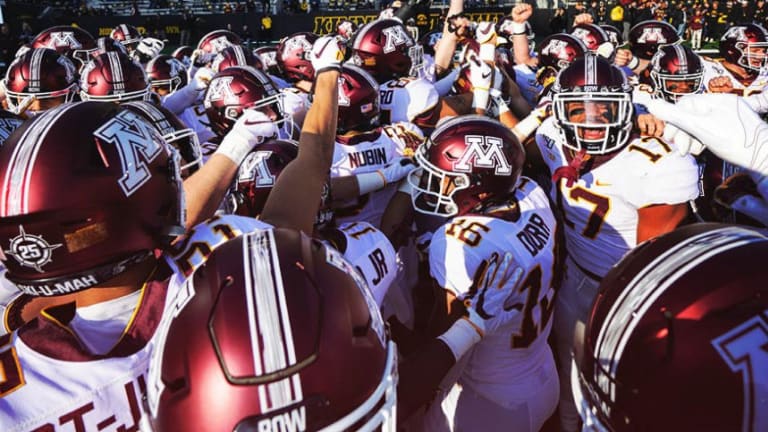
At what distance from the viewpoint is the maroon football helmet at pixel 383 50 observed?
19.9 feet

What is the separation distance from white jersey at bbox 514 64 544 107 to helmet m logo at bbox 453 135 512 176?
16.1 ft

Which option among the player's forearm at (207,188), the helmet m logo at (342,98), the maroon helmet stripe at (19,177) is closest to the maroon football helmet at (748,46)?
the helmet m logo at (342,98)

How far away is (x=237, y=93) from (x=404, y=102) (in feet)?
5.86

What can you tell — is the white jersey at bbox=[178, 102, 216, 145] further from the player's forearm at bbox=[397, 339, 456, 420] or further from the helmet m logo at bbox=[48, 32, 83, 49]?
the player's forearm at bbox=[397, 339, 456, 420]

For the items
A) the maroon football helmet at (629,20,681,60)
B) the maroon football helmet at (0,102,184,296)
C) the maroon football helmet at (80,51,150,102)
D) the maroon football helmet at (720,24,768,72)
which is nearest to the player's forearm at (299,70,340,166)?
the maroon football helmet at (0,102,184,296)

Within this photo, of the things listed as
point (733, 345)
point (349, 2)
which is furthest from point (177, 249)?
point (349, 2)

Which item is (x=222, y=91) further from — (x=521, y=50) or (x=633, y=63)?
(x=633, y=63)

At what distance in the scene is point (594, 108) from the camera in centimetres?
342

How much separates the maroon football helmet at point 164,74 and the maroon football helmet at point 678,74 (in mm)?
5898

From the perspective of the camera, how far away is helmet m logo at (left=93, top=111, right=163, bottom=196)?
1.58 m

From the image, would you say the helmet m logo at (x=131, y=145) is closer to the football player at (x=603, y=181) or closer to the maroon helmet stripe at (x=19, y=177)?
the maroon helmet stripe at (x=19, y=177)

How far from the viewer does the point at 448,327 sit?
2586mm

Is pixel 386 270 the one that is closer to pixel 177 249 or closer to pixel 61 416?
pixel 177 249

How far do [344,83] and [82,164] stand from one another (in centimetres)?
295
